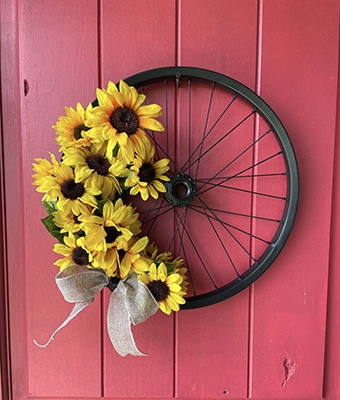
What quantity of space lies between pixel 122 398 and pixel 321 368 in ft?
1.21

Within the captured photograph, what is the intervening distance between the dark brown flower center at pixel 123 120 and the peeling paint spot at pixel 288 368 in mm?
496

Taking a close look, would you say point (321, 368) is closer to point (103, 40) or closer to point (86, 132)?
point (86, 132)

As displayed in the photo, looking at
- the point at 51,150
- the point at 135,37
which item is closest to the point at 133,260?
the point at 51,150

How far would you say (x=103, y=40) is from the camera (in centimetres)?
57

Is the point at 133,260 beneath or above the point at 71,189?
beneath

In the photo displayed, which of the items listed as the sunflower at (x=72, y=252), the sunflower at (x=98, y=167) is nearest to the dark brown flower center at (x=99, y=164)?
the sunflower at (x=98, y=167)

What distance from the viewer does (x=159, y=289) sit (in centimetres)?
51

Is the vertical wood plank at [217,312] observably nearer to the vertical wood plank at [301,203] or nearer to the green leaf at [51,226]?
the vertical wood plank at [301,203]

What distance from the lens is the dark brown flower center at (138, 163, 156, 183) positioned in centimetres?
51

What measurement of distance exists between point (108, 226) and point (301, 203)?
1.11 ft

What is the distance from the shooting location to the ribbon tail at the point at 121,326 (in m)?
0.51

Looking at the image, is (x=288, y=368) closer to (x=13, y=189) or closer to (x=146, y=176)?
(x=146, y=176)

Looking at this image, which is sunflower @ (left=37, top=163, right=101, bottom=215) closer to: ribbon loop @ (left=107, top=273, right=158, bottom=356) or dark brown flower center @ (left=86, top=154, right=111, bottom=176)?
dark brown flower center @ (left=86, top=154, right=111, bottom=176)

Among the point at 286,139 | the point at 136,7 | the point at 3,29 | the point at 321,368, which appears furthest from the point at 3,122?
the point at 321,368
